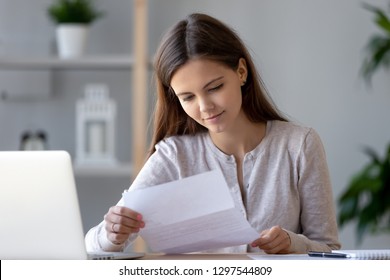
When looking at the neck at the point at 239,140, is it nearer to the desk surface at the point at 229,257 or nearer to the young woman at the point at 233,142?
the young woman at the point at 233,142

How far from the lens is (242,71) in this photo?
2.00 meters

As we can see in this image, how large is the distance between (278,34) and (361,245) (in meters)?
1.08

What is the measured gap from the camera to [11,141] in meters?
4.08

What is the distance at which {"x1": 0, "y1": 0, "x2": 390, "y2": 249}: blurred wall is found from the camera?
13.3 ft

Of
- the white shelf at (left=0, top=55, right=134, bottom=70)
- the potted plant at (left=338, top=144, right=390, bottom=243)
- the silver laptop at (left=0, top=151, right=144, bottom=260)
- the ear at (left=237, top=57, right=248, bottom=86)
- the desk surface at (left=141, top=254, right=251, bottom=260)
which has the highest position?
the white shelf at (left=0, top=55, right=134, bottom=70)

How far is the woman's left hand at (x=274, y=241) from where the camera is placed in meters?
1.69

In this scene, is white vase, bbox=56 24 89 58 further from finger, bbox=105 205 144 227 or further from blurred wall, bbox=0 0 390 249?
finger, bbox=105 205 144 227

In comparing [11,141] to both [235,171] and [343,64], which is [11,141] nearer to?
[343,64]

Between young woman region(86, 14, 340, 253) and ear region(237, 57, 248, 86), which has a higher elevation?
ear region(237, 57, 248, 86)

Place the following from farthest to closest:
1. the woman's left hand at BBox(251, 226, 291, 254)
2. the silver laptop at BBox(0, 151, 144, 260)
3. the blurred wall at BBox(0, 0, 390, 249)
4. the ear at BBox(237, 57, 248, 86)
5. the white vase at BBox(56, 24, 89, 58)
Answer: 1. the blurred wall at BBox(0, 0, 390, 249)
2. the white vase at BBox(56, 24, 89, 58)
3. the ear at BBox(237, 57, 248, 86)
4. the woman's left hand at BBox(251, 226, 291, 254)
5. the silver laptop at BBox(0, 151, 144, 260)

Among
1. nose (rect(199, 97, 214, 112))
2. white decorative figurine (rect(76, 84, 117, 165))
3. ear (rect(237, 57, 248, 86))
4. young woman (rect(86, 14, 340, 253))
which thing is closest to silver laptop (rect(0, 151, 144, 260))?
young woman (rect(86, 14, 340, 253))

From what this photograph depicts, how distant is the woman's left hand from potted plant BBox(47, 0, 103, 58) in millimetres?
2359

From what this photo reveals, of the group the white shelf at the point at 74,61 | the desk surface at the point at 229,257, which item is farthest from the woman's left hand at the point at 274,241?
the white shelf at the point at 74,61
